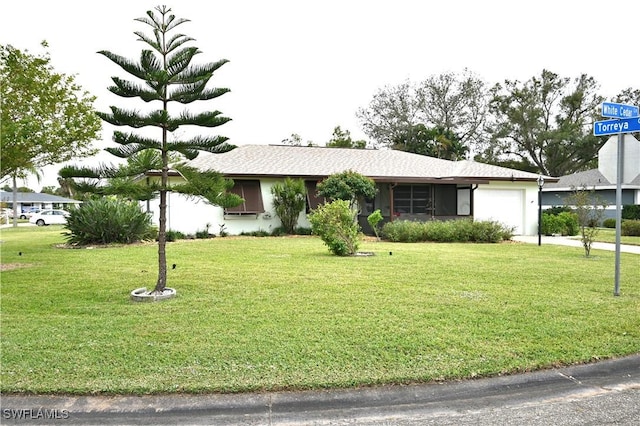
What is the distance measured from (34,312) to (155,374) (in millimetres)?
2995

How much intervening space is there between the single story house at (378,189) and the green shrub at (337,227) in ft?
23.4

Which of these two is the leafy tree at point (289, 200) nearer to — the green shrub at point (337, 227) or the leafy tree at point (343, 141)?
the green shrub at point (337, 227)

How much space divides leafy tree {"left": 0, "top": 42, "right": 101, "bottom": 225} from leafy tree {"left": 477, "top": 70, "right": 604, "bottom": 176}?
34.4m

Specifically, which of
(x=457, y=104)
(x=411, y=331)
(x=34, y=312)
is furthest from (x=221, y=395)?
(x=457, y=104)

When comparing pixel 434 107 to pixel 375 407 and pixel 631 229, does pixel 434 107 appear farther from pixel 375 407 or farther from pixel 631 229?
pixel 375 407

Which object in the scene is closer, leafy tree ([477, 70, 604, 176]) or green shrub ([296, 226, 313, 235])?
green shrub ([296, 226, 313, 235])

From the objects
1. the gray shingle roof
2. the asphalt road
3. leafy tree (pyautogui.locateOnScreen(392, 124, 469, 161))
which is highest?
leafy tree (pyautogui.locateOnScreen(392, 124, 469, 161))

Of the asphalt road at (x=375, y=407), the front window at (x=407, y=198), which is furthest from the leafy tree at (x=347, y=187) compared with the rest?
the asphalt road at (x=375, y=407)

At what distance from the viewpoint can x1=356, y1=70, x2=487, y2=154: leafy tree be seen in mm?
41188

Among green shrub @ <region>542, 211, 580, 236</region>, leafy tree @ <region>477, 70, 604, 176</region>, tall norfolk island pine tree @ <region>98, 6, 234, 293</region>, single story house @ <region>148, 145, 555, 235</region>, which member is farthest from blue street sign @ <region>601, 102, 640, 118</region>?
leafy tree @ <region>477, 70, 604, 176</region>

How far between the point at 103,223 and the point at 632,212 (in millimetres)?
27240

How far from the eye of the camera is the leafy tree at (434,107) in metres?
41.2

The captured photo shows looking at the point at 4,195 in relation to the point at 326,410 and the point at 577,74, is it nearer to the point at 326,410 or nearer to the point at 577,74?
the point at 577,74

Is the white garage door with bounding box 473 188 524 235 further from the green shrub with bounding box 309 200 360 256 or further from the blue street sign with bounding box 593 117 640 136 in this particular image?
the blue street sign with bounding box 593 117 640 136
